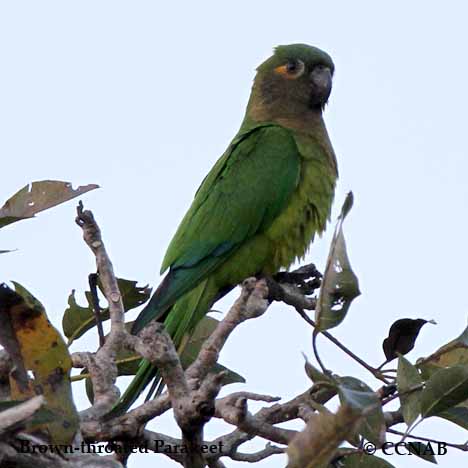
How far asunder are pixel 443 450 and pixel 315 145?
2.74 meters

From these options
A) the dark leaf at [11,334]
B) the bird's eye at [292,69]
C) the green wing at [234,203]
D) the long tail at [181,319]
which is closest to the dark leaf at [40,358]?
the dark leaf at [11,334]

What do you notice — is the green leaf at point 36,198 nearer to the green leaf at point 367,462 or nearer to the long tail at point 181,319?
the long tail at point 181,319

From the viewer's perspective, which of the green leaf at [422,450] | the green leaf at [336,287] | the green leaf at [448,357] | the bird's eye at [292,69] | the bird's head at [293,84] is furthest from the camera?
the bird's eye at [292,69]

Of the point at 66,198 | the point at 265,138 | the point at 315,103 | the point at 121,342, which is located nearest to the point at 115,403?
the point at 121,342

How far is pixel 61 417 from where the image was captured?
2.44 m

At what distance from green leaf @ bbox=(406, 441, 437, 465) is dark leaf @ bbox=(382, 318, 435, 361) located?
1.18 feet

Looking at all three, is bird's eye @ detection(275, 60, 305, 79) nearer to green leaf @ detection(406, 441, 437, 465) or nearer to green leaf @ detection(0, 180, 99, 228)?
green leaf @ detection(0, 180, 99, 228)

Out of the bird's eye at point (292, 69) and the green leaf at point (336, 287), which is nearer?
the green leaf at point (336, 287)

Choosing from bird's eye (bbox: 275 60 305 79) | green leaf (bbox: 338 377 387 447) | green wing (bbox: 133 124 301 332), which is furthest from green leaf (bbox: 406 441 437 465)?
bird's eye (bbox: 275 60 305 79)

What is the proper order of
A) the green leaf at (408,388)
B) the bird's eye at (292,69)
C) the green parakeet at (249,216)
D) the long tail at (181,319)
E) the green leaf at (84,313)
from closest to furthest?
1. the green leaf at (408,388)
2. the green leaf at (84,313)
3. the long tail at (181,319)
4. the green parakeet at (249,216)
5. the bird's eye at (292,69)

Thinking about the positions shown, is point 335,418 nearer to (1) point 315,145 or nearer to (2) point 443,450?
(2) point 443,450

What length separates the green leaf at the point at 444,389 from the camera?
2615mm

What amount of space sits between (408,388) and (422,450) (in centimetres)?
26

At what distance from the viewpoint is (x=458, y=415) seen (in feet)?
9.23
